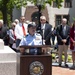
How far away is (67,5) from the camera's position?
2183 inches

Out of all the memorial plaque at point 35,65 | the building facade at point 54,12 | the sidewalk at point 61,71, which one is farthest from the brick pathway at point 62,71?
the building facade at point 54,12

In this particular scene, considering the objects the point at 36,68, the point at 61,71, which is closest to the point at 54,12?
the point at 61,71

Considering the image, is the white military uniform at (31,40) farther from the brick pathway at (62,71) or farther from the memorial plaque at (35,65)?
the brick pathway at (62,71)

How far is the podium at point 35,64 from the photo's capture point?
6773 millimetres

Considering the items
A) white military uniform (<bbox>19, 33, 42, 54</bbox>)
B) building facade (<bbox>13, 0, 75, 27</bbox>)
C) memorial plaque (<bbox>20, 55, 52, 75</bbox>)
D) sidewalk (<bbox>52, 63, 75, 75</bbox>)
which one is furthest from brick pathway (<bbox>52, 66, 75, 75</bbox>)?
building facade (<bbox>13, 0, 75, 27</bbox>)

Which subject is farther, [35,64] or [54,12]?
[54,12]

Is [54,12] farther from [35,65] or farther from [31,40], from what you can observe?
[35,65]

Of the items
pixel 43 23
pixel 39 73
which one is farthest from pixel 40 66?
pixel 43 23

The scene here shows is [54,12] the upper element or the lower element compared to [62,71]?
lower

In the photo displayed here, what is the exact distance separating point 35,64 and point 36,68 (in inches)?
3.6

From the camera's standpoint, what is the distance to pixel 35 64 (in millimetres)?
6801

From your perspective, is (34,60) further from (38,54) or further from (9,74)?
(9,74)

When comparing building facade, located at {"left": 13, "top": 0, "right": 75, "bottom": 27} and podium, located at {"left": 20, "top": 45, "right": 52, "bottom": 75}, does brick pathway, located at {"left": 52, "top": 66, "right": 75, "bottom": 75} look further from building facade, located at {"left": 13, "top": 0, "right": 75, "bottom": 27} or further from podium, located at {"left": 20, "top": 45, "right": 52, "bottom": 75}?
building facade, located at {"left": 13, "top": 0, "right": 75, "bottom": 27}

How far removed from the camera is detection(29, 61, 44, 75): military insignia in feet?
22.3
